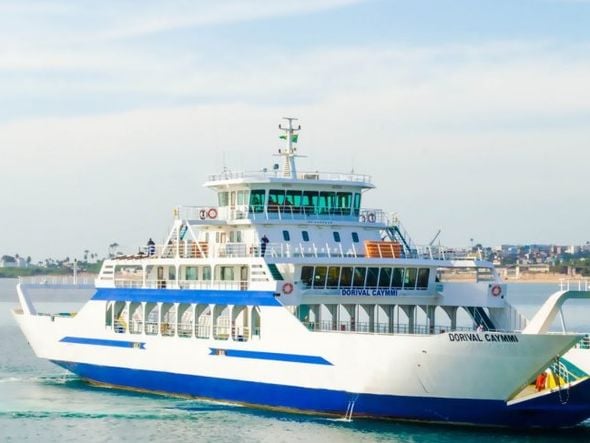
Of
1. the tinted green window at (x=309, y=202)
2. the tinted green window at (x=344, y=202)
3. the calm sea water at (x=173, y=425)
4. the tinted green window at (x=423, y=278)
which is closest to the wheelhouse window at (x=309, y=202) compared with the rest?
the tinted green window at (x=309, y=202)

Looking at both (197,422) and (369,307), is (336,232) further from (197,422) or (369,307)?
(197,422)

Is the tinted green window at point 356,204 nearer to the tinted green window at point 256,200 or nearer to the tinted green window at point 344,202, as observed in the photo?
the tinted green window at point 344,202

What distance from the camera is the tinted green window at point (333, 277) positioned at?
121 ft

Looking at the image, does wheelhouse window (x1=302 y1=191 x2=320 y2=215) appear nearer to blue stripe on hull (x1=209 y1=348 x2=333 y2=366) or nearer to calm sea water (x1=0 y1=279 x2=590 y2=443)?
blue stripe on hull (x1=209 y1=348 x2=333 y2=366)

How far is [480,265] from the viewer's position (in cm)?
3738

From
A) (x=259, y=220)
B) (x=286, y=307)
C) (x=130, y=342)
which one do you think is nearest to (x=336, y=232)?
(x=259, y=220)

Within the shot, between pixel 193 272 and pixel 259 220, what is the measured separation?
273 cm

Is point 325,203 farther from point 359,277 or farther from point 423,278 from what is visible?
point 423,278

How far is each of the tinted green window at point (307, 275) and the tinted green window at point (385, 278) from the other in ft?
7.11

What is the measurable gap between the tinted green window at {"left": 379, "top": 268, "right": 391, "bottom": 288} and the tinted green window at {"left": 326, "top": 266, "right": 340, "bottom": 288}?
4.39ft

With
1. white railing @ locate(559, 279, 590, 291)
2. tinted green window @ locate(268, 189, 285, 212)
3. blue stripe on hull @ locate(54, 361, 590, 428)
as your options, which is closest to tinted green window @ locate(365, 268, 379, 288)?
tinted green window @ locate(268, 189, 285, 212)

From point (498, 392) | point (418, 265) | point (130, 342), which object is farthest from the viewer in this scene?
point (130, 342)

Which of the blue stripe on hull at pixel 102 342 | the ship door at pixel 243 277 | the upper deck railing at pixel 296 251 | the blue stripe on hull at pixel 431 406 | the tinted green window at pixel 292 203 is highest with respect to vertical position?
the tinted green window at pixel 292 203

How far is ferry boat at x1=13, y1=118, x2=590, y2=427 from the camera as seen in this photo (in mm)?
32625
